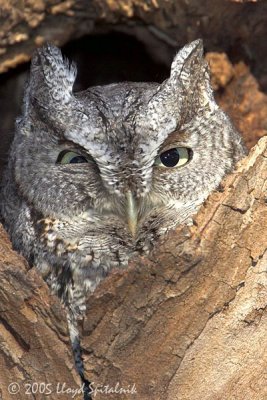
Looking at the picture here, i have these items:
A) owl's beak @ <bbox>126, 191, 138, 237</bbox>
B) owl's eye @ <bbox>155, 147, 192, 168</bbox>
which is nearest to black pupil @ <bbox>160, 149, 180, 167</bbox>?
owl's eye @ <bbox>155, 147, 192, 168</bbox>

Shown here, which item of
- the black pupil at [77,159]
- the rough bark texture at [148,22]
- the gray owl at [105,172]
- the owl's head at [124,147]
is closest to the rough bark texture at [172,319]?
the gray owl at [105,172]

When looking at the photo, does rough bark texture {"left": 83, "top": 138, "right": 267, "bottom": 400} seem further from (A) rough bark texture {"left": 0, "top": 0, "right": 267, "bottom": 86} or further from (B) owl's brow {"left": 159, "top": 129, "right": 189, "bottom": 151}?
(A) rough bark texture {"left": 0, "top": 0, "right": 267, "bottom": 86}

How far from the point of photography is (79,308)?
2373 mm

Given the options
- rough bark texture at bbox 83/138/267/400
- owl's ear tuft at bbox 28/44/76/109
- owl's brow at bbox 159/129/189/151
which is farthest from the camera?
owl's ear tuft at bbox 28/44/76/109

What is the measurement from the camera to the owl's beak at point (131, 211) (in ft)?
7.67

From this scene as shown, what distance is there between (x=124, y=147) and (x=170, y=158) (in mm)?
209

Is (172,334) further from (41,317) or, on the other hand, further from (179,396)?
(41,317)

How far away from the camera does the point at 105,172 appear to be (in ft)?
7.73

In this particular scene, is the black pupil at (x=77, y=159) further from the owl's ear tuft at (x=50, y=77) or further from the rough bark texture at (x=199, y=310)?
the rough bark texture at (x=199, y=310)

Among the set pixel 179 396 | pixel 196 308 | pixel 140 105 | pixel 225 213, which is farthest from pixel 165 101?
pixel 179 396

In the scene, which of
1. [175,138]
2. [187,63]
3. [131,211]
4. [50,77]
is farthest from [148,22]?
[131,211]

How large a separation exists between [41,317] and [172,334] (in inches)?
13.3

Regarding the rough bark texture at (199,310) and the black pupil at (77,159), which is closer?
the rough bark texture at (199,310)

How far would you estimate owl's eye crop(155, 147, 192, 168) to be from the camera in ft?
8.06
